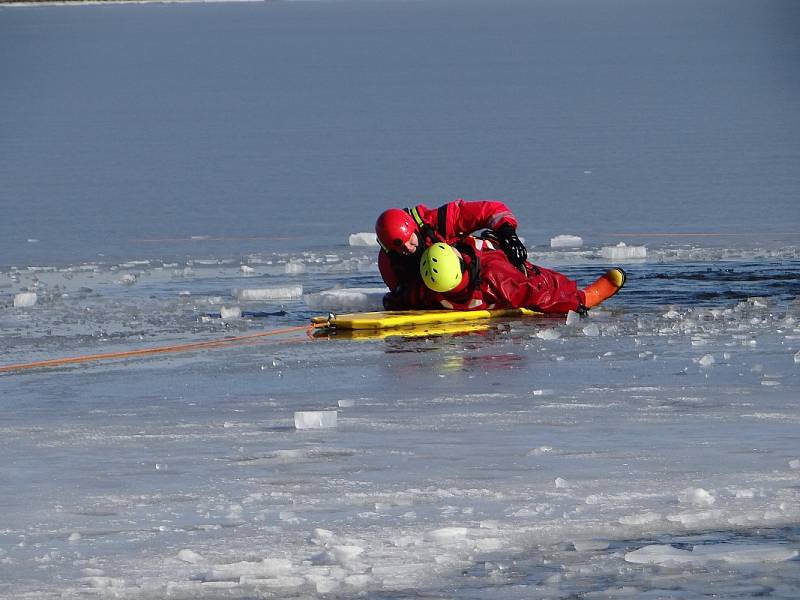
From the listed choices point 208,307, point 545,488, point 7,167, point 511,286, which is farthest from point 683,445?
point 7,167

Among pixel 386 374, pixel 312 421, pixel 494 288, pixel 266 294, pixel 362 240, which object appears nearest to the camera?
pixel 312 421

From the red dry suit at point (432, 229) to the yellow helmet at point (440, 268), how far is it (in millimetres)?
123

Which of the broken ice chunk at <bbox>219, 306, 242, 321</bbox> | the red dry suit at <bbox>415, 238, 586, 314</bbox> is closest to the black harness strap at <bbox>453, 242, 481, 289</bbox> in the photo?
the red dry suit at <bbox>415, 238, 586, 314</bbox>

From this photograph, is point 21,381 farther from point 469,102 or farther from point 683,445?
point 469,102

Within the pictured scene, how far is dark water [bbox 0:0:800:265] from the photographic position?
1459cm

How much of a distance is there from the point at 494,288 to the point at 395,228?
2.49ft

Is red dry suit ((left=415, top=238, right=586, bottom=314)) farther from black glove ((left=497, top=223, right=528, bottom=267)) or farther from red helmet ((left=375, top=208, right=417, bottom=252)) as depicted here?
red helmet ((left=375, top=208, right=417, bottom=252))

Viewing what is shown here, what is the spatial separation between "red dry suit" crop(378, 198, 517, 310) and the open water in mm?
444

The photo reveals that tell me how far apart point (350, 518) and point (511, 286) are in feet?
14.3

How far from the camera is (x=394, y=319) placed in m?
9.88

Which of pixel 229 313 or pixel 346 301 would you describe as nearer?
pixel 229 313

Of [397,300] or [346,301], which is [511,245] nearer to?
[397,300]

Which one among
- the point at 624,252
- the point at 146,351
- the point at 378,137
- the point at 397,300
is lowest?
the point at 146,351

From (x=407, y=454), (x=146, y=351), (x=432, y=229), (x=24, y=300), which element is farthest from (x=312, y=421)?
(x=24, y=300)
